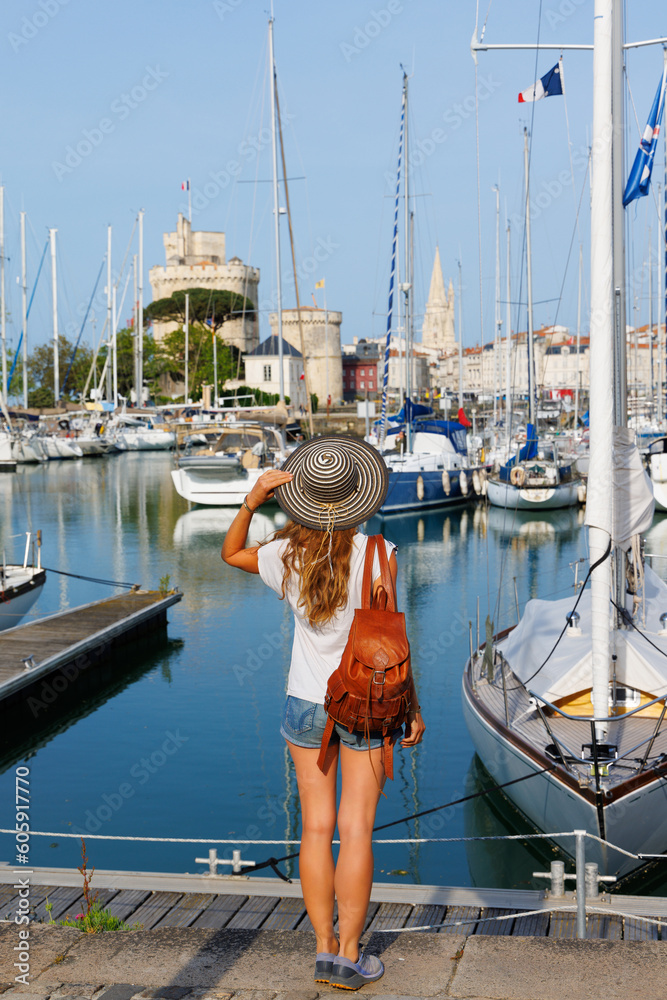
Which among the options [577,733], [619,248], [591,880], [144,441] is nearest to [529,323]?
[619,248]

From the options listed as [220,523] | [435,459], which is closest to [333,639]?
[220,523]

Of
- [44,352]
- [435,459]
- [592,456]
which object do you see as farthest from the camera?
[44,352]

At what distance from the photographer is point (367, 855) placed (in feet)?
10.3

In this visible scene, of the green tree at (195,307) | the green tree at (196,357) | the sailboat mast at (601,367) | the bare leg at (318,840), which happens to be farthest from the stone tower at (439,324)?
the bare leg at (318,840)

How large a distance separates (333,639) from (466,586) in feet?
50.4

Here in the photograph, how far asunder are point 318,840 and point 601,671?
130 inches

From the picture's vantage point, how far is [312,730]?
3137 millimetres

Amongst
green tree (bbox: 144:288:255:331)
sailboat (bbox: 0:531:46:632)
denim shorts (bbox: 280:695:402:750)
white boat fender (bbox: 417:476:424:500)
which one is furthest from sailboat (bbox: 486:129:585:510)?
green tree (bbox: 144:288:255:331)

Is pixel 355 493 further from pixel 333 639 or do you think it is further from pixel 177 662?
pixel 177 662

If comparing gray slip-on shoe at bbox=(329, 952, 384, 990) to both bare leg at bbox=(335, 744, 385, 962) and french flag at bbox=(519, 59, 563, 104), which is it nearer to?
bare leg at bbox=(335, 744, 385, 962)

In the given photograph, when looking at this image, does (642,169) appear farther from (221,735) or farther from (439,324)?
(439,324)

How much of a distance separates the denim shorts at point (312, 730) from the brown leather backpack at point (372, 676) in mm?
42

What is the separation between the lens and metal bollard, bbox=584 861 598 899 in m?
4.30

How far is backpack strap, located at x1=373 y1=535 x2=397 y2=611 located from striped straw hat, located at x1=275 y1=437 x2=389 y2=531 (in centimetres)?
13
